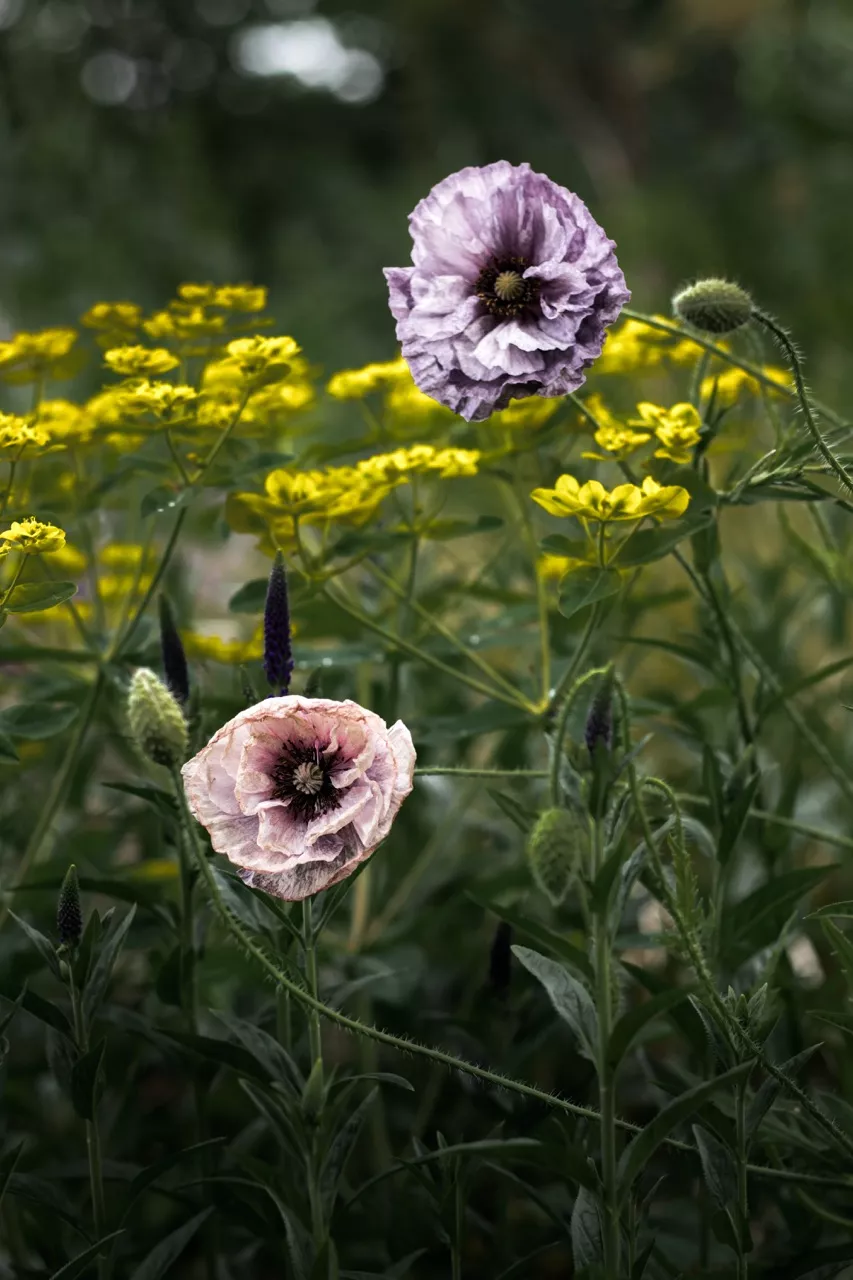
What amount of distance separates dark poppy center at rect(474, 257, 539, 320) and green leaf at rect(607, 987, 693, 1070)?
1.31 feet

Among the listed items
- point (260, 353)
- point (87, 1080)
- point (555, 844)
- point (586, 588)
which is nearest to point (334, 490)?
point (260, 353)

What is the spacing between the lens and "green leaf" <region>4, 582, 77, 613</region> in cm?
78

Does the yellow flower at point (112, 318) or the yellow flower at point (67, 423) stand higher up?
the yellow flower at point (112, 318)

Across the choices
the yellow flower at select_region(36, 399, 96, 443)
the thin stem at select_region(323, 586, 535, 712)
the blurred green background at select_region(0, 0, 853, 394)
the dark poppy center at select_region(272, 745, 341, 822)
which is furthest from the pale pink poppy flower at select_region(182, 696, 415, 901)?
the blurred green background at select_region(0, 0, 853, 394)

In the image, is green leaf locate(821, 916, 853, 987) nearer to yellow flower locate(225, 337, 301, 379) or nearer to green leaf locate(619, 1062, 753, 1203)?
green leaf locate(619, 1062, 753, 1203)

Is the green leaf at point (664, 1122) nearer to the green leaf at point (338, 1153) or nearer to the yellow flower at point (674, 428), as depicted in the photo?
the green leaf at point (338, 1153)

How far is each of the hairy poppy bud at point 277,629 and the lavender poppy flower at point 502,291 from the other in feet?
0.47

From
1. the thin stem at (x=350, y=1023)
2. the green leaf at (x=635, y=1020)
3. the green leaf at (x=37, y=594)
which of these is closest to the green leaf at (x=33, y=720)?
the green leaf at (x=37, y=594)

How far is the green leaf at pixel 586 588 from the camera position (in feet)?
2.57

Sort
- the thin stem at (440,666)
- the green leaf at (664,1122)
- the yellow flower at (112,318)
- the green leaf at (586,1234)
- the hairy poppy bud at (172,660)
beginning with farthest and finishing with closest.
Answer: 1. the yellow flower at (112,318)
2. the thin stem at (440,666)
3. the hairy poppy bud at (172,660)
4. the green leaf at (586,1234)
5. the green leaf at (664,1122)

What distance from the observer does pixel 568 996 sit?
70cm

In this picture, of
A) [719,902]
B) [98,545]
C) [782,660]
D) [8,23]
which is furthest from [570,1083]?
[8,23]

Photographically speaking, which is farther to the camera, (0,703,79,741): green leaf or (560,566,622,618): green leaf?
(0,703,79,741): green leaf

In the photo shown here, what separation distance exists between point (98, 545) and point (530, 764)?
565 mm
